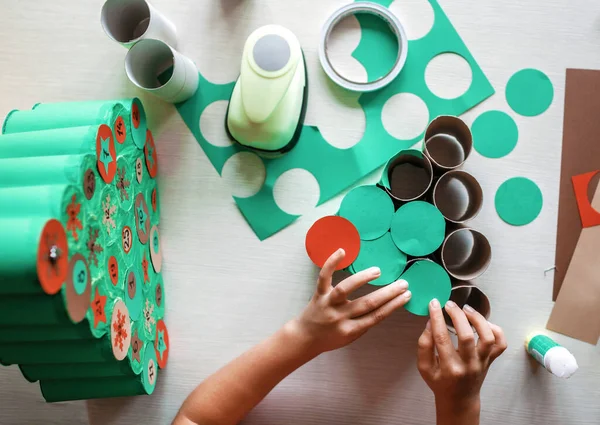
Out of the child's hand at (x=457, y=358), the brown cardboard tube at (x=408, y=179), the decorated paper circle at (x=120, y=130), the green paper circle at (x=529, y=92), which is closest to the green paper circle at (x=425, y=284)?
the child's hand at (x=457, y=358)

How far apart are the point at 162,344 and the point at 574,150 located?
68 cm

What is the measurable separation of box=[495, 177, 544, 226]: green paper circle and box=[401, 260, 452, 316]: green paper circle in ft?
0.57

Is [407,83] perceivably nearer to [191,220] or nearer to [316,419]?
[191,220]

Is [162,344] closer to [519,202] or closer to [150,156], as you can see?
[150,156]

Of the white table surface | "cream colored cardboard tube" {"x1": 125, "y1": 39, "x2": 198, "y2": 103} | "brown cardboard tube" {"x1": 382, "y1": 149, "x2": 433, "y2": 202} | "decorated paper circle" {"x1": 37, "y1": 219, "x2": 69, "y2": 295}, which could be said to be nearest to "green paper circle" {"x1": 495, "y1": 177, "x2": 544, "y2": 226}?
the white table surface

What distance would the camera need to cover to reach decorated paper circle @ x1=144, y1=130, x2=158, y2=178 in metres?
0.70

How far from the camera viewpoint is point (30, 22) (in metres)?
0.74

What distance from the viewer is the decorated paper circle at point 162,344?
0.70 meters

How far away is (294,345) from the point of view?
2.08 ft

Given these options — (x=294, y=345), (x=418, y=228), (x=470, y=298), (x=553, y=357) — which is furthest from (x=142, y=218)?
(x=553, y=357)

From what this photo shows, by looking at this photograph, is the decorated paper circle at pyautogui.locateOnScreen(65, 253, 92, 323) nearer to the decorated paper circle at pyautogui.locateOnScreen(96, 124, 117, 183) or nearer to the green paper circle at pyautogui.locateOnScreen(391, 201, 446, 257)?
the decorated paper circle at pyautogui.locateOnScreen(96, 124, 117, 183)

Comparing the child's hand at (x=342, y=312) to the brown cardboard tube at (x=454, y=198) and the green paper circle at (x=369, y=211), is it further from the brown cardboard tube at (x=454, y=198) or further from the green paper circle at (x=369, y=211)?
the brown cardboard tube at (x=454, y=198)

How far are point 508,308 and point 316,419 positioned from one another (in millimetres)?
336

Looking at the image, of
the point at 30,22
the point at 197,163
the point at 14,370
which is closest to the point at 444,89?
the point at 197,163
